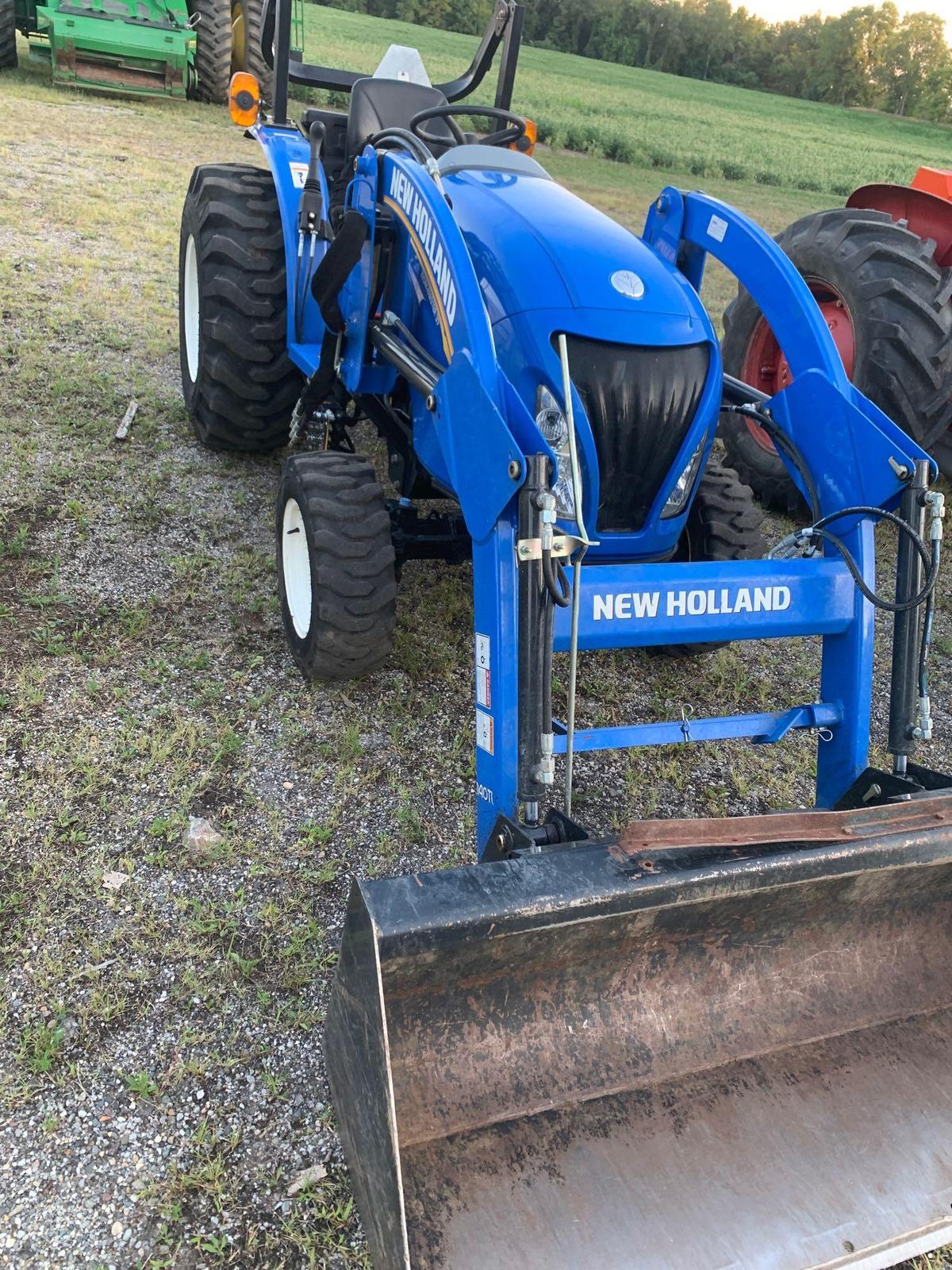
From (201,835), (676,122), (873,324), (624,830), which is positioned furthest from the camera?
(676,122)

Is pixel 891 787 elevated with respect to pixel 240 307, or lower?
lower

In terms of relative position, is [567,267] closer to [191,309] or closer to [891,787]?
[891,787]

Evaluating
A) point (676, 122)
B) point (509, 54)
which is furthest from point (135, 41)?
point (676, 122)

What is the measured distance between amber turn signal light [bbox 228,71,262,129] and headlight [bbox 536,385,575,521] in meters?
2.49

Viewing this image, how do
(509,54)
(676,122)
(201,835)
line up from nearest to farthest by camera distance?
(201,835) < (509,54) < (676,122)

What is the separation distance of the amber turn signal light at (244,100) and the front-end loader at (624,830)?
115 centimetres

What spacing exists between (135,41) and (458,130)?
462 inches

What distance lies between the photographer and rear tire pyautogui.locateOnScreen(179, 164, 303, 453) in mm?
4348

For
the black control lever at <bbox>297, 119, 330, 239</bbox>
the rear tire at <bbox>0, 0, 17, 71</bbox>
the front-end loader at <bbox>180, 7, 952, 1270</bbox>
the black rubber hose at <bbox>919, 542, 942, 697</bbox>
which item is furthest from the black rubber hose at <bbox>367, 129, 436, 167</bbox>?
the rear tire at <bbox>0, 0, 17, 71</bbox>

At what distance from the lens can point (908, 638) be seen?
8.05 ft

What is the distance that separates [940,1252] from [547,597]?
1.48 meters

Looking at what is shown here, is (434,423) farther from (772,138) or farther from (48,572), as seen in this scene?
(772,138)

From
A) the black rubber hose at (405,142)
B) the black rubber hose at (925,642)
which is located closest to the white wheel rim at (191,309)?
the black rubber hose at (405,142)

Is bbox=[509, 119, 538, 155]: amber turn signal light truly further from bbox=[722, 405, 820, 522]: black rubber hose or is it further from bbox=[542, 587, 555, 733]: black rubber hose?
bbox=[542, 587, 555, 733]: black rubber hose
